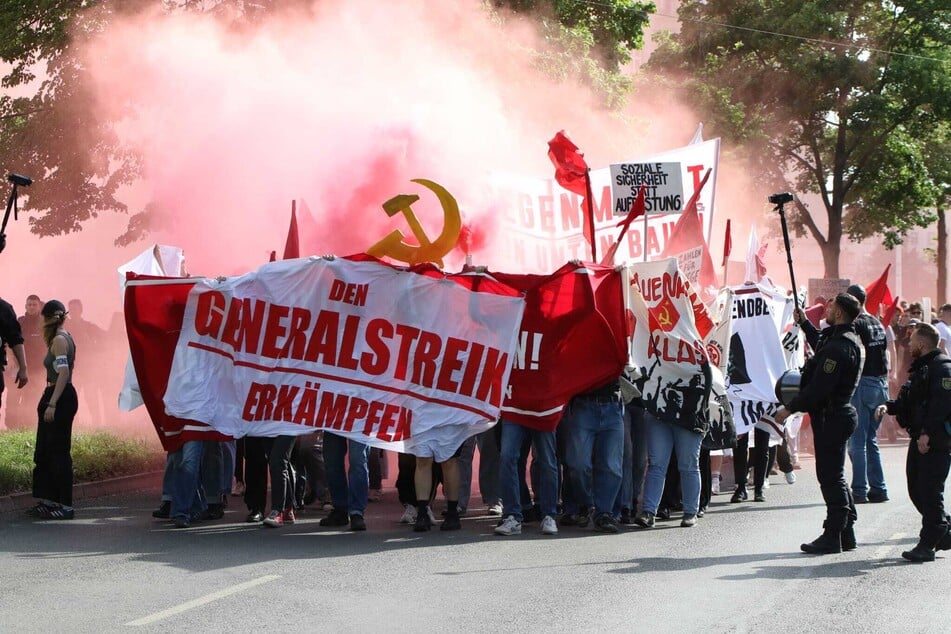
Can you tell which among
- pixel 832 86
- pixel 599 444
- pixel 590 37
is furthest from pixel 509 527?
pixel 832 86

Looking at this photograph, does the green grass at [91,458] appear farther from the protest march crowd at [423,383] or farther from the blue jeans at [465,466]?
the blue jeans at [465,466]

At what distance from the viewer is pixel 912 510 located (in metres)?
10.9

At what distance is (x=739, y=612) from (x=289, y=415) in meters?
4.16

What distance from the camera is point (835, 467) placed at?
862 centimetres

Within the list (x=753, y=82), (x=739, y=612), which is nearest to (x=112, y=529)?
(x=739, y=612)

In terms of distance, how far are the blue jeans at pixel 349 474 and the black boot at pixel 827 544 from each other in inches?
123

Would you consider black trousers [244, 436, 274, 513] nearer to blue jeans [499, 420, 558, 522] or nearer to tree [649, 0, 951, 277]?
blue jeans [499, 420, 558, 522]

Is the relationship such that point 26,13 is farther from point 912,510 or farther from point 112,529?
point 912,510

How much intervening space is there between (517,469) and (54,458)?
3.52 m

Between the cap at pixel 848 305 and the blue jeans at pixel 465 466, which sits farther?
the blue jeans at pixel 465 466

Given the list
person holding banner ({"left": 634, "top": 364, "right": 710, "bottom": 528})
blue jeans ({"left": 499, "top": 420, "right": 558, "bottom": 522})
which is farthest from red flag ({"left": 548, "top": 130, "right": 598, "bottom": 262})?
blue jeans ({"left": 499, "top": 420, "right": 558, "bottom": 522})

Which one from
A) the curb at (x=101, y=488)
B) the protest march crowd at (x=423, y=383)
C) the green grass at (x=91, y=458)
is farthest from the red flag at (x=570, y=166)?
the green grass at (x=91, y=458)

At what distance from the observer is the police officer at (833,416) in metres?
8.58

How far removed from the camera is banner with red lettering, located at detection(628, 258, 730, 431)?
998cm
